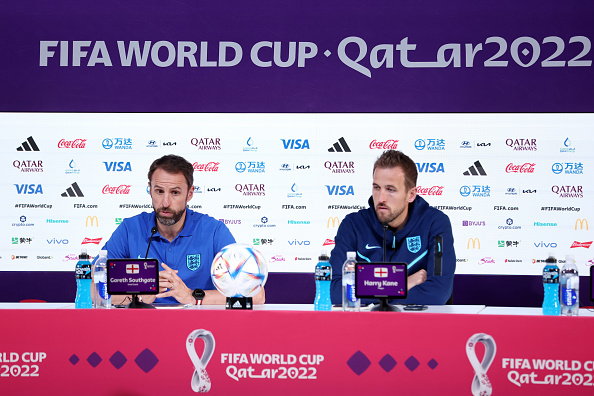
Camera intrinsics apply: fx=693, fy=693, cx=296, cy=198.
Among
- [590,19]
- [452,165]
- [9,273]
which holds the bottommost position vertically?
[9,273]

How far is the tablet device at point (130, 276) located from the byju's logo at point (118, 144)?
2.48m

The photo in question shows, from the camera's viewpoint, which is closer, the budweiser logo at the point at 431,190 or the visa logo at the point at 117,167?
the budweiser logo at the point at 431,190

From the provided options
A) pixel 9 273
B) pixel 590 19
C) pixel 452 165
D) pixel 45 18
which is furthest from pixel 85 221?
pixel 590 19

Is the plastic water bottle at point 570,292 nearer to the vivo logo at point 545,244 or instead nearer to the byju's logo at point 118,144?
the vivo logo at point 545,244

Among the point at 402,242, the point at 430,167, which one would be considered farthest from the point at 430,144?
the point at 402,242

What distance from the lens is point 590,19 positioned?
5207 millimetres

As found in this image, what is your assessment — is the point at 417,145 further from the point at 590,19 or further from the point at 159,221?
the point at 159,221

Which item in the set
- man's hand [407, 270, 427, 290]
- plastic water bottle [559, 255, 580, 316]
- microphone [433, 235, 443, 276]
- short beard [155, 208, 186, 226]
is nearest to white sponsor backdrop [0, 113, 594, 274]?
short beard [155, 208, 186, 226]

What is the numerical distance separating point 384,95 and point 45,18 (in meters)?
2.76

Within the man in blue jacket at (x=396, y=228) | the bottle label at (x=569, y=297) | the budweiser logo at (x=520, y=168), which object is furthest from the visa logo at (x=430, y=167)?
Result: the bottle label at (x=569, y=297)

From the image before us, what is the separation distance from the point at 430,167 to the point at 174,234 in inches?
87.1

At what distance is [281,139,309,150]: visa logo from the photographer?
535 cm

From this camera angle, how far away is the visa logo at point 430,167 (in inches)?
207

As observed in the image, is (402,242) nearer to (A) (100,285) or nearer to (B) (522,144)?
(A) (100,285)
